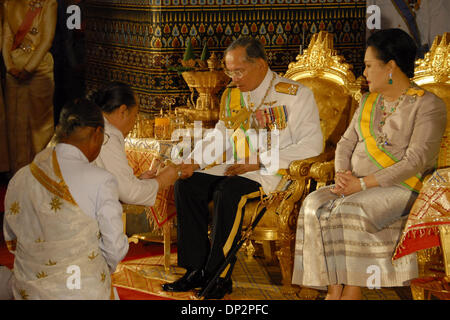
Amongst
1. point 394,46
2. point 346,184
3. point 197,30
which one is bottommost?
point 346,184

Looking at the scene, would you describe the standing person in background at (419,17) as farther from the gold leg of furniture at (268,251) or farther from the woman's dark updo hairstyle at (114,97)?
the woman's dark updo hairstyle at (114,97)

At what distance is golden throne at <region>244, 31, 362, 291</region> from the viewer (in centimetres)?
507

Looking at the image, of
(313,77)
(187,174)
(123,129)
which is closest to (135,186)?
(123,129)

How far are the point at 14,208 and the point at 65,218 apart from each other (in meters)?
0.25

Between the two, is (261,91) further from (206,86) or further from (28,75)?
(28,75)

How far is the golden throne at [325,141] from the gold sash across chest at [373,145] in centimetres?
32

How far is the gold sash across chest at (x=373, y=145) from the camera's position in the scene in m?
4.77

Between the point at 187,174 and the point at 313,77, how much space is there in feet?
4.36

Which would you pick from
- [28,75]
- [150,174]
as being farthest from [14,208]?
[28,75]

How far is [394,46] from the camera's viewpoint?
4.78 metres

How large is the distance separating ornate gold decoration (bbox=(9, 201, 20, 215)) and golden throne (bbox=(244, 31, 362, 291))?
77.0 inches

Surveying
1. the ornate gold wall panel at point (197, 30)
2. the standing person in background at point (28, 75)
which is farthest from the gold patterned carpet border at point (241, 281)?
the standing person in background at point (28, 75)

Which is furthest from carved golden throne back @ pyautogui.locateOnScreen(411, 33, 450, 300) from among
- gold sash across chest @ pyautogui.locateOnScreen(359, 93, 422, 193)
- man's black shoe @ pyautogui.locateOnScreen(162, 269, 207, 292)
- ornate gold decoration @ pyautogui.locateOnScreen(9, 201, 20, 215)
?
ornate gold decoration @ pyautogui.locateOnScreen(9, 201, 20, 215)

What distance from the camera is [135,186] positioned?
4523 mm
